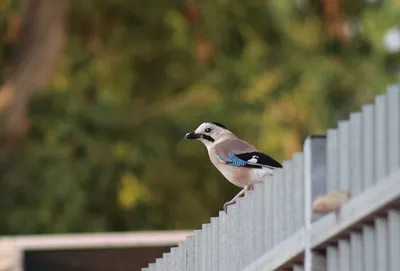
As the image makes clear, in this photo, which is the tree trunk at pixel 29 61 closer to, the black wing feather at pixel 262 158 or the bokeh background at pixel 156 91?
the bokeh background at pixel 156 91

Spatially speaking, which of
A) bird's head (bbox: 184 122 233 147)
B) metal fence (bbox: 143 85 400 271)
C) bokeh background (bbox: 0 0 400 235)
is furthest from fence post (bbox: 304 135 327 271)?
bokeh background (bbox: 0 0 400 235)

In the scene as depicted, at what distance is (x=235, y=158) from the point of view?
812 cm

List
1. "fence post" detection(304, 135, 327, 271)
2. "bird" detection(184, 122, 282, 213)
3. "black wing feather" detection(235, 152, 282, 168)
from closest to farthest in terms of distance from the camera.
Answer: "fence post" detection(304, 135, 327, 271) < "black wing feather" detection(235, 152, 282, 168) < "bird" detection(184, 122, 282, 213)

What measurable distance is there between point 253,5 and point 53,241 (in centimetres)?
1052

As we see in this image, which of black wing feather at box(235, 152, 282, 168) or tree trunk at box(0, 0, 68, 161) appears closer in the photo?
black wing feather at box(235, 152, 282, 168)

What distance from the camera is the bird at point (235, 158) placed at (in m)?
7.53

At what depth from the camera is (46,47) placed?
22812 millimetres

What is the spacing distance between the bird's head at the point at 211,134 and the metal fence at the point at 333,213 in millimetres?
2985

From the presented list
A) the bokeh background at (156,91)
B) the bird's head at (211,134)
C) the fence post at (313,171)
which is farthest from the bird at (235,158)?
the bokeh background at (156,91)

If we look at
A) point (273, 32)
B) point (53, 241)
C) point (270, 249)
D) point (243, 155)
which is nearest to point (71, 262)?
point (53, 241)

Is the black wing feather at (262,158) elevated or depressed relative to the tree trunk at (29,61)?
depressed

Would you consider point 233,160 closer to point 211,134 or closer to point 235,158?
point 235,158

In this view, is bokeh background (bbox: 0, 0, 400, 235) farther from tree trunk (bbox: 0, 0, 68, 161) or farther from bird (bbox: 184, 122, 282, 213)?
bird (bbox: 184, 122, 282, 213)

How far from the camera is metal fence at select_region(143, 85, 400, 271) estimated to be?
4.26 meters
